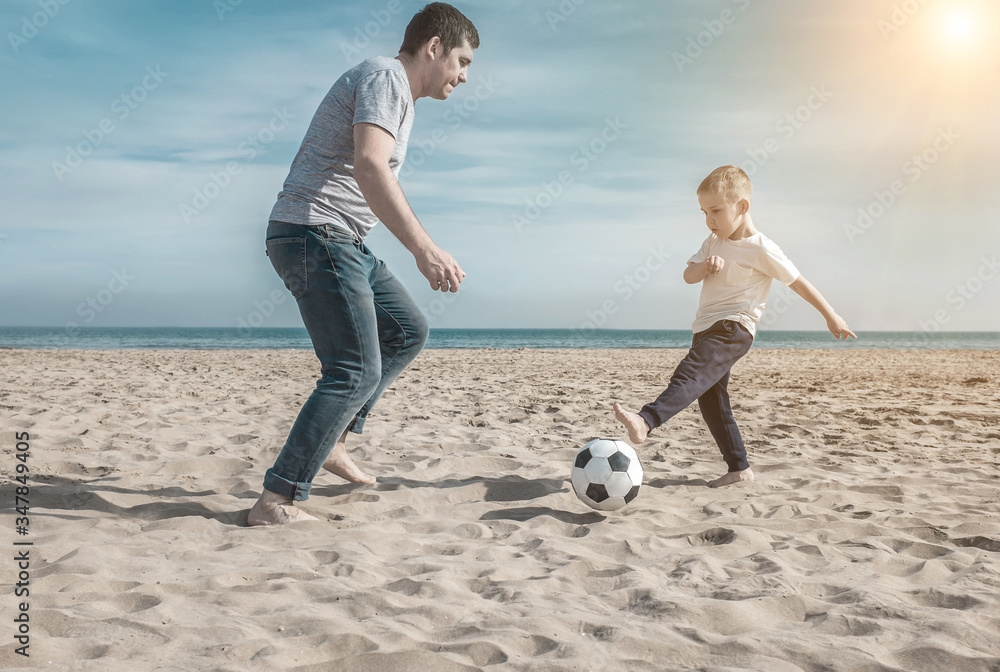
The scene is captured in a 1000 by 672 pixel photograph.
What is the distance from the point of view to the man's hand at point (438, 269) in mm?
2758

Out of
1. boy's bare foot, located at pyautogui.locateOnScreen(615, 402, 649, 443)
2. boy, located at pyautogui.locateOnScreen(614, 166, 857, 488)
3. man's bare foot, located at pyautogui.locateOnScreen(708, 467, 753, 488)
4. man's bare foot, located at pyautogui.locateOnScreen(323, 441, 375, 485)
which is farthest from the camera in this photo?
man's bare foot, located at pyautogui.locateOnScreen(708, 467, 753, 488)

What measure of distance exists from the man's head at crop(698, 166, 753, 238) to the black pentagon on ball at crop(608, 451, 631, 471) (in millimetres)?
1456

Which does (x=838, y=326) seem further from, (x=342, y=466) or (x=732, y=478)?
(x=342, y=466)

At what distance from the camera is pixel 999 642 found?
1.89 meters

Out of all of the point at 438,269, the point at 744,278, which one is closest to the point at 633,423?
the point at 744,278

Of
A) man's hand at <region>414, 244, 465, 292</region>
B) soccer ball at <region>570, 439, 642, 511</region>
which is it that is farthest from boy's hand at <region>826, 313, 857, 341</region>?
man's hand at <region>414, 244, 465, 292</region>

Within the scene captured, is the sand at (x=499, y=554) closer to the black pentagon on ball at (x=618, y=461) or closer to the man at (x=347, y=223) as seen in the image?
the black pentagon on ball at (x=618, y=461)

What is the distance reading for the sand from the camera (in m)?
1.86

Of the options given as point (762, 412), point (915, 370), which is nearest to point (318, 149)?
point (762, 412)

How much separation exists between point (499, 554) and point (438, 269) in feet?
3.67

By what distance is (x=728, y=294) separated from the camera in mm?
3936

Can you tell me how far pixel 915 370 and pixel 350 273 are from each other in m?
12.8

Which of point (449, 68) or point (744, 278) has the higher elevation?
point (449, 68)

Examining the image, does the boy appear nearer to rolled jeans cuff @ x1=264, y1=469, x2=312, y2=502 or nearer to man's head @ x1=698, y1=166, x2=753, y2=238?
man's head @ x1=698, y1=166, x2=753, y2=238
